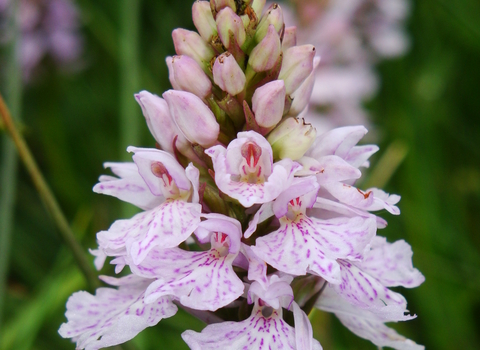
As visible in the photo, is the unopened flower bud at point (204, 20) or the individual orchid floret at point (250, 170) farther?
the unopened flower bud at point (204, 20)

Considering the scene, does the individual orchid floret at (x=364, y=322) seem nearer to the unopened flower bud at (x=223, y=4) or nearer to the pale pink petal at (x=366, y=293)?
the pale pink petal at (x=366, y=293)

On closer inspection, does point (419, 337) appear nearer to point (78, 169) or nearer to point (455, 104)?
point (455, 104)

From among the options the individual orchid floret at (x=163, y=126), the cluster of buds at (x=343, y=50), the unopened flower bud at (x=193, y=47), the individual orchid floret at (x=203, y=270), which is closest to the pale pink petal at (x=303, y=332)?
the individual orchid floret at (x=203, y=270)

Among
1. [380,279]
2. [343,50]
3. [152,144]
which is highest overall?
[380,279]

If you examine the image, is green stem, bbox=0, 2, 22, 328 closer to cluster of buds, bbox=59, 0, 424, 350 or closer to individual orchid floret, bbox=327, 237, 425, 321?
cluster of buds, bbox=59, 0, 424, 350

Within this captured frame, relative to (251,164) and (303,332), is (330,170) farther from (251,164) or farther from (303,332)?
(303,332)

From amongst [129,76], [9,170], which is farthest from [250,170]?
[129,76]

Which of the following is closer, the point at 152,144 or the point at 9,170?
the point at 9,170
